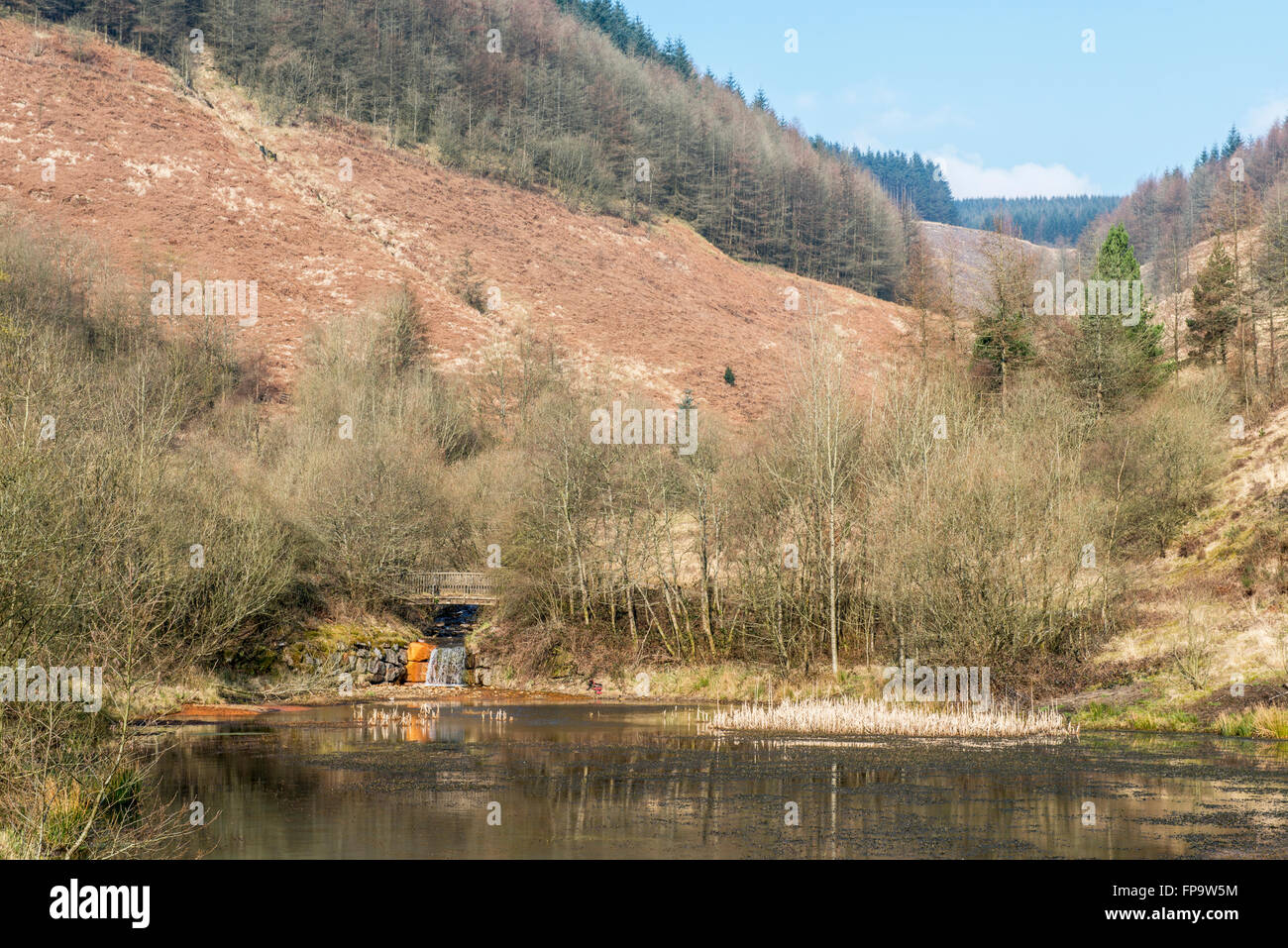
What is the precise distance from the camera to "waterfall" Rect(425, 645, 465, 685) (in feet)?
141

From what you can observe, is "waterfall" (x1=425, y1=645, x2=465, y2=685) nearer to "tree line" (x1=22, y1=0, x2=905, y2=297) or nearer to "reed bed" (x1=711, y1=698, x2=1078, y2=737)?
"reed bed" (x1=711, y1=698, x2=1078, y2=737)

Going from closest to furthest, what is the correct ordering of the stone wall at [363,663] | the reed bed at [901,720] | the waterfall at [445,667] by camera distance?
the reed bed at [901,720] → the stone wall at [363,663] → the waterfall at [445,667]

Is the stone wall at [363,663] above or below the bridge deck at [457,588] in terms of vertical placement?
below

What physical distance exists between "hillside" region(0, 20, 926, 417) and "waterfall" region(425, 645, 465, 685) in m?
29.7

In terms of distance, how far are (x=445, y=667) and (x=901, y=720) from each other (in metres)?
20.6

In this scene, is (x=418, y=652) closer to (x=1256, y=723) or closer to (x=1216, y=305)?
(x=1256, y=723)

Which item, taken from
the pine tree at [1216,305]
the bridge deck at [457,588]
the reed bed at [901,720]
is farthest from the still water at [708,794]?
the pine tree at [1216,305]

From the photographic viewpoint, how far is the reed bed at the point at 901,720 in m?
28.6

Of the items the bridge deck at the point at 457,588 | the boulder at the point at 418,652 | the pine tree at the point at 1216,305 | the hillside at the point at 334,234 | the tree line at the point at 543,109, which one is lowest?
the boulder at the point at 418,652

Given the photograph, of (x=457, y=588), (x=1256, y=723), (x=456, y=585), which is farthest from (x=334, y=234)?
(x=1256, y=723)

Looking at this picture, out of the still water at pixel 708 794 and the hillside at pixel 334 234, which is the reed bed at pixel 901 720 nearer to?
the still water at pixel 708 794

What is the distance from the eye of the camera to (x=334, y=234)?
83438 mm

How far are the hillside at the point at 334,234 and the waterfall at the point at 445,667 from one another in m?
29.7
